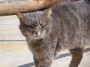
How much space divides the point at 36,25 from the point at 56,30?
429mm

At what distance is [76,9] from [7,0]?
14.9 feet

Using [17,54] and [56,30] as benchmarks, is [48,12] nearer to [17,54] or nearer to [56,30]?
[56,30]

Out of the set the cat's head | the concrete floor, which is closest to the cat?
the cat's head

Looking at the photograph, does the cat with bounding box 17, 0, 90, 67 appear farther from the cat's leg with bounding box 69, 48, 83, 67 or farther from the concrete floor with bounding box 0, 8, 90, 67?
the concrete floor with bounding box 0, 8, 90, 67

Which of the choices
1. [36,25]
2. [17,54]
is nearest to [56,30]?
[36,25]

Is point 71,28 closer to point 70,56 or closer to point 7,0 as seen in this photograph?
point 70,56

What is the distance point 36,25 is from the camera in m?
3.63

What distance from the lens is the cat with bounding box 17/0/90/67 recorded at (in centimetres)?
370

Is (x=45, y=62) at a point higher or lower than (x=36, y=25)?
lower

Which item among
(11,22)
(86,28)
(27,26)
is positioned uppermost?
(27,26)

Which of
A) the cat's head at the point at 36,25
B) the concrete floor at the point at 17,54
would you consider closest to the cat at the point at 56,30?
the cat's head at the point at 36,25

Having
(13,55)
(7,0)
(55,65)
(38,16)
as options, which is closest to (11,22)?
(7,0)

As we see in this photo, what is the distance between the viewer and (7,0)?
848cm

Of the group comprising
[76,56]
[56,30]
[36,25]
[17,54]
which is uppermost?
[36,25]
